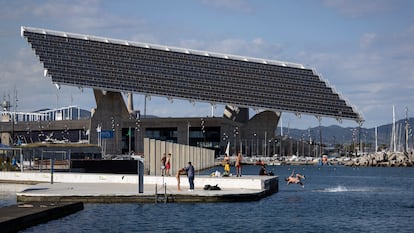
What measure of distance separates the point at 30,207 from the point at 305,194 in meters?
22.4

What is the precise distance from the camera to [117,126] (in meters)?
164

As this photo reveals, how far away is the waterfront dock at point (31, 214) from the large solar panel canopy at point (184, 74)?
390 ft

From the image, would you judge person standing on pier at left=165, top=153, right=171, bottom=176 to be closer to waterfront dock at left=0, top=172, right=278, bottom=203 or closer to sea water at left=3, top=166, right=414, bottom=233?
waterfront dock at left=0, top=172, right=278, bottom=203

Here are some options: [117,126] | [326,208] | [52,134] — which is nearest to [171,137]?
[117,126]

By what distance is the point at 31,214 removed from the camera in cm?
3100

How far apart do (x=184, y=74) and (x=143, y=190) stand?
121537 millimetres

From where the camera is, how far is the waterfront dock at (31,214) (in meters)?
28.9

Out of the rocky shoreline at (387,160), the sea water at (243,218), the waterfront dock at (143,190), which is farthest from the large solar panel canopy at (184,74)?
the sea water at (243,218)

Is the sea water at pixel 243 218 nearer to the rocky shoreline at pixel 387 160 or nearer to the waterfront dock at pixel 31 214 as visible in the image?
the waterfront dock at pixel 31 214

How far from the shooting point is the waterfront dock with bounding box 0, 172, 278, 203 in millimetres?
39375

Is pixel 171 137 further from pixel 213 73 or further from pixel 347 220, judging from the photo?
pixel 347 220

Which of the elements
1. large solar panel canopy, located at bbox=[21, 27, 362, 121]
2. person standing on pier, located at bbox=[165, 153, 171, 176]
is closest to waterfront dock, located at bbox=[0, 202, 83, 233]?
person standing on pier, located at bbox=[165, 153, 171, 176]

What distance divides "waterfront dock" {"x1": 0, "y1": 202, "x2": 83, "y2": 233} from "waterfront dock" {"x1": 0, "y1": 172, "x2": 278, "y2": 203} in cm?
286

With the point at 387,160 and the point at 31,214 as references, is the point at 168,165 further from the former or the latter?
the point at 387,160
